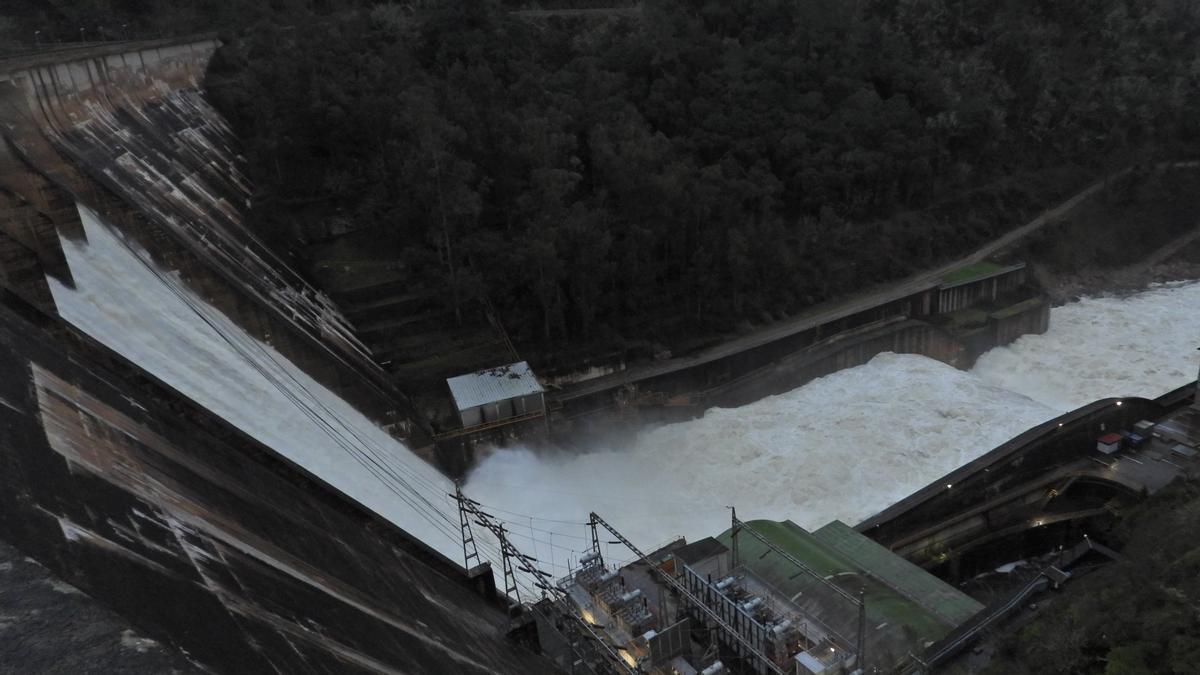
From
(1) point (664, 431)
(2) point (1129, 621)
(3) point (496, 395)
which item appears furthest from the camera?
(1) point (664, 431)

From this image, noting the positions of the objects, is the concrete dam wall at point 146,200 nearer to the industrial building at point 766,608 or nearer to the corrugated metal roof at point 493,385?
the corrugated metal roof at point 493,385

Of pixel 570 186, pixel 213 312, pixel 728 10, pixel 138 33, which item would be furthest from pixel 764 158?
pixel 138 33

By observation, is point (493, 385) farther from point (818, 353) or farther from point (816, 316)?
point (816, 316)

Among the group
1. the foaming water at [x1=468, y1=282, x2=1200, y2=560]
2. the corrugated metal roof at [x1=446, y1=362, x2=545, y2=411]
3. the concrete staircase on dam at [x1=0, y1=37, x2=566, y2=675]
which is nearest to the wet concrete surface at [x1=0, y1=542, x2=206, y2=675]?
the concrete staircase on dam at [x1=0, y1=37, x2=566, y2=675]

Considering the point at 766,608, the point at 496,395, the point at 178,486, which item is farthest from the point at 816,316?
the point at 178,486

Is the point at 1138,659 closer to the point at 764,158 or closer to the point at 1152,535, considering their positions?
the point at 1152,535

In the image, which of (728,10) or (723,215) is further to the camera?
(728,10)
